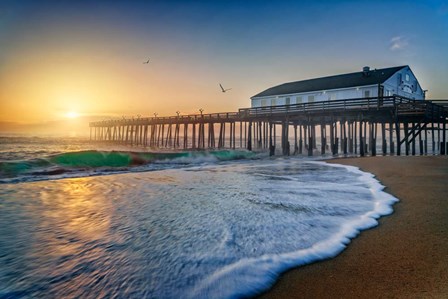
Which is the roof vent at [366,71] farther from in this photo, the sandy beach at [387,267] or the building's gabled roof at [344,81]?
the sandy beach at [387,267]

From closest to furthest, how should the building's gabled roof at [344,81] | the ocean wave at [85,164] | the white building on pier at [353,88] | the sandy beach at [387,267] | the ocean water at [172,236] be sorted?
1. the sandy beach at [387,267]
2. the ocean water at [172,236]
3. the ocean wave at [85,164]
4. the white building on pier at [353,88]
5. the building's gabled roof at [344,81]

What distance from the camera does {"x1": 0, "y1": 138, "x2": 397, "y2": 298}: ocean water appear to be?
110 inches

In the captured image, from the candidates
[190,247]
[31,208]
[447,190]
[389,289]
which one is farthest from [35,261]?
[447,190]

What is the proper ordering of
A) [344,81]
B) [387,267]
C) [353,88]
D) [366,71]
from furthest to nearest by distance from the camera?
[366,71] < [344,81] < [353,88] < [387,267]

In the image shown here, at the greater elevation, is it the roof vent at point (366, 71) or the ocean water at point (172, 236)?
the roof vent at point (366, 71)

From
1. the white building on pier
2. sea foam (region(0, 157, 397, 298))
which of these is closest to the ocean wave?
sea foam (region(0, 157, 397, 298))

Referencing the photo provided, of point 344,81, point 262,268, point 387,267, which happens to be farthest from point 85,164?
point 344,81

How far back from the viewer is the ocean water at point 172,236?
280cm

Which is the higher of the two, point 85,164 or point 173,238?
point 85,164

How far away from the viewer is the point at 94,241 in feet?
13.2

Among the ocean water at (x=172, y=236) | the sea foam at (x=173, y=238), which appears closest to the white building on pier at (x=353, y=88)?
the ocean water at (x=172, y=236)

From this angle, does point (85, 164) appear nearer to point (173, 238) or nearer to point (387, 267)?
point (173, 238)

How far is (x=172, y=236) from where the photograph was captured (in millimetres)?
4160

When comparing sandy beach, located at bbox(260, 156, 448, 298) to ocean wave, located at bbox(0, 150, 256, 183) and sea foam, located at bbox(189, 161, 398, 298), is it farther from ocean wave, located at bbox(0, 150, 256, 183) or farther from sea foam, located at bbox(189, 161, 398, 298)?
ocean wave, located at bbox(0, 150, 256, 183)
